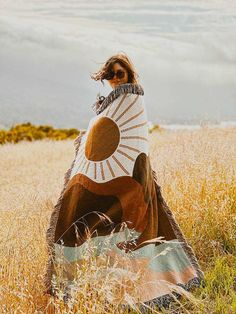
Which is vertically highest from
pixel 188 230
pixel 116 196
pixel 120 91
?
pixel 120 91

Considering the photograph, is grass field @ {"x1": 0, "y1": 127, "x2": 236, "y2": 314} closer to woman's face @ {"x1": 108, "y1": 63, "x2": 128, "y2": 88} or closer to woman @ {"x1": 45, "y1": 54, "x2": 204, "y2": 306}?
woman @ {"x1": 45, "y1": 54, "x2": 204, "y2": 306}

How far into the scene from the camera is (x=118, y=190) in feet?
14.6

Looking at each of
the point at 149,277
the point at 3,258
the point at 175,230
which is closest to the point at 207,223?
the point at 175,230

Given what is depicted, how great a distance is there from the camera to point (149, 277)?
4.36 meters

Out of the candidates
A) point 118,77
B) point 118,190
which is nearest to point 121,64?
point 118,77

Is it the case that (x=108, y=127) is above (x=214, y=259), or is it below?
above

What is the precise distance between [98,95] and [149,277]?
1366mm

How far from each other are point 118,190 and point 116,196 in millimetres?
44

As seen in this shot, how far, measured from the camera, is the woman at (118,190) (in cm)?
437

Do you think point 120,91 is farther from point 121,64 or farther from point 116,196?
point 116,196

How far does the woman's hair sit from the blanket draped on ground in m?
0.10

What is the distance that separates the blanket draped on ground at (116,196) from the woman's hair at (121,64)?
0.10m

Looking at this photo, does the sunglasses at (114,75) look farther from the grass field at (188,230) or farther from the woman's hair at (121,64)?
the grass field at (188,230)

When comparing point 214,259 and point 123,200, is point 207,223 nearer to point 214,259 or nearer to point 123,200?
point 214,259
